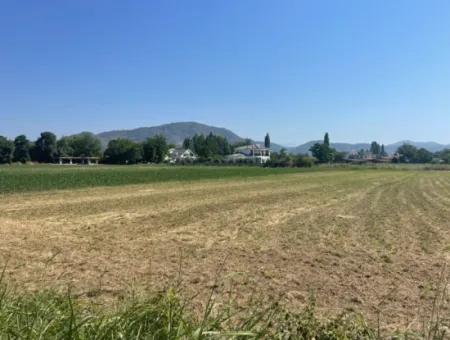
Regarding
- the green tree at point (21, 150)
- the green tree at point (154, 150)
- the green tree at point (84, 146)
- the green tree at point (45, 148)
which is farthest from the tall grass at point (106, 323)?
the green tree at point (84, 146)

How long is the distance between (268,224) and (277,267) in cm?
623

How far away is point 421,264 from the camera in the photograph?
927 cm

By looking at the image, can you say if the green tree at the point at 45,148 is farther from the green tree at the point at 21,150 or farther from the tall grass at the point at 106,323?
the tall grass at the point at 106,323

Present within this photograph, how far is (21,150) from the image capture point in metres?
136

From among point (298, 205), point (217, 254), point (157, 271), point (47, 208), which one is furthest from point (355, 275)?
point (47, 208)

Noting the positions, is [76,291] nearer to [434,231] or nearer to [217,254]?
[217,254]

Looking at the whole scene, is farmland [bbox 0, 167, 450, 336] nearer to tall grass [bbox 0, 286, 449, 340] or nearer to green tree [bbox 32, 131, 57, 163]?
tall grass [bbox 0, 286, 449, 340]

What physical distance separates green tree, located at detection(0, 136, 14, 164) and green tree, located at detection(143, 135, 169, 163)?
40825 mm

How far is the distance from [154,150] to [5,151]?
45.1 meters

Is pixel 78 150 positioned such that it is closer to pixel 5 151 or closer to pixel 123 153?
pixel 123 153

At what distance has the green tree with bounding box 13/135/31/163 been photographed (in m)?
135

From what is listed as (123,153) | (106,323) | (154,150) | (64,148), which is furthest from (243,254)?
(64,148)

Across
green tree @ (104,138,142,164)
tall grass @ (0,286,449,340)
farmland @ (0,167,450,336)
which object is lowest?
farmland @ (0,167,450,336)

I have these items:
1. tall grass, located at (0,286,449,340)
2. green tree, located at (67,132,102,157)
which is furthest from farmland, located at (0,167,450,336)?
green tree, located at (67,132,102,157)
